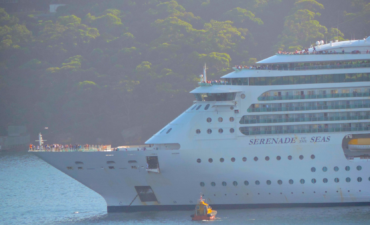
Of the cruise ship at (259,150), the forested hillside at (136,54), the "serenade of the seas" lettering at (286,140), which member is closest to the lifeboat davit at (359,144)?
the cruise ship at (259,150)

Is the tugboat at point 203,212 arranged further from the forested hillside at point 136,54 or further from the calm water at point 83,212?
the forested hillside at point 136,54

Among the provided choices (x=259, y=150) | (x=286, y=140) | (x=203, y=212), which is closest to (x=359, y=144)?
(x=286, y=140)

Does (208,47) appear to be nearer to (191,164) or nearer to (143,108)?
(143,108)

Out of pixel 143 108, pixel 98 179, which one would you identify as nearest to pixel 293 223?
pixel 98 179

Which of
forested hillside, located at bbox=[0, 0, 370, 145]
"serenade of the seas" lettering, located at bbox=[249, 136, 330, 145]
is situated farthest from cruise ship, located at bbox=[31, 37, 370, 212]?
forested hillside, located at bbox=[0, 0, 370, 145]

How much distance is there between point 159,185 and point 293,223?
9.10 meters

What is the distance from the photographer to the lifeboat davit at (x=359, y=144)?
140 ft

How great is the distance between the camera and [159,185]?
42.3m

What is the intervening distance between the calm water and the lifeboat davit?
4008mm

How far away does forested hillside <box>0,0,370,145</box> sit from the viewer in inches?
3728

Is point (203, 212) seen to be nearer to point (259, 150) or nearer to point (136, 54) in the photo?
point (259, 150)

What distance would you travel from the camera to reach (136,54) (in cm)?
10419

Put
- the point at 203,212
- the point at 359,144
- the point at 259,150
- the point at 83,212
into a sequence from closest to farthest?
the point at 203,212
the point at 259,150
the point at 359,144
the point at 83,212

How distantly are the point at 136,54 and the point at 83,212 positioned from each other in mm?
60926
